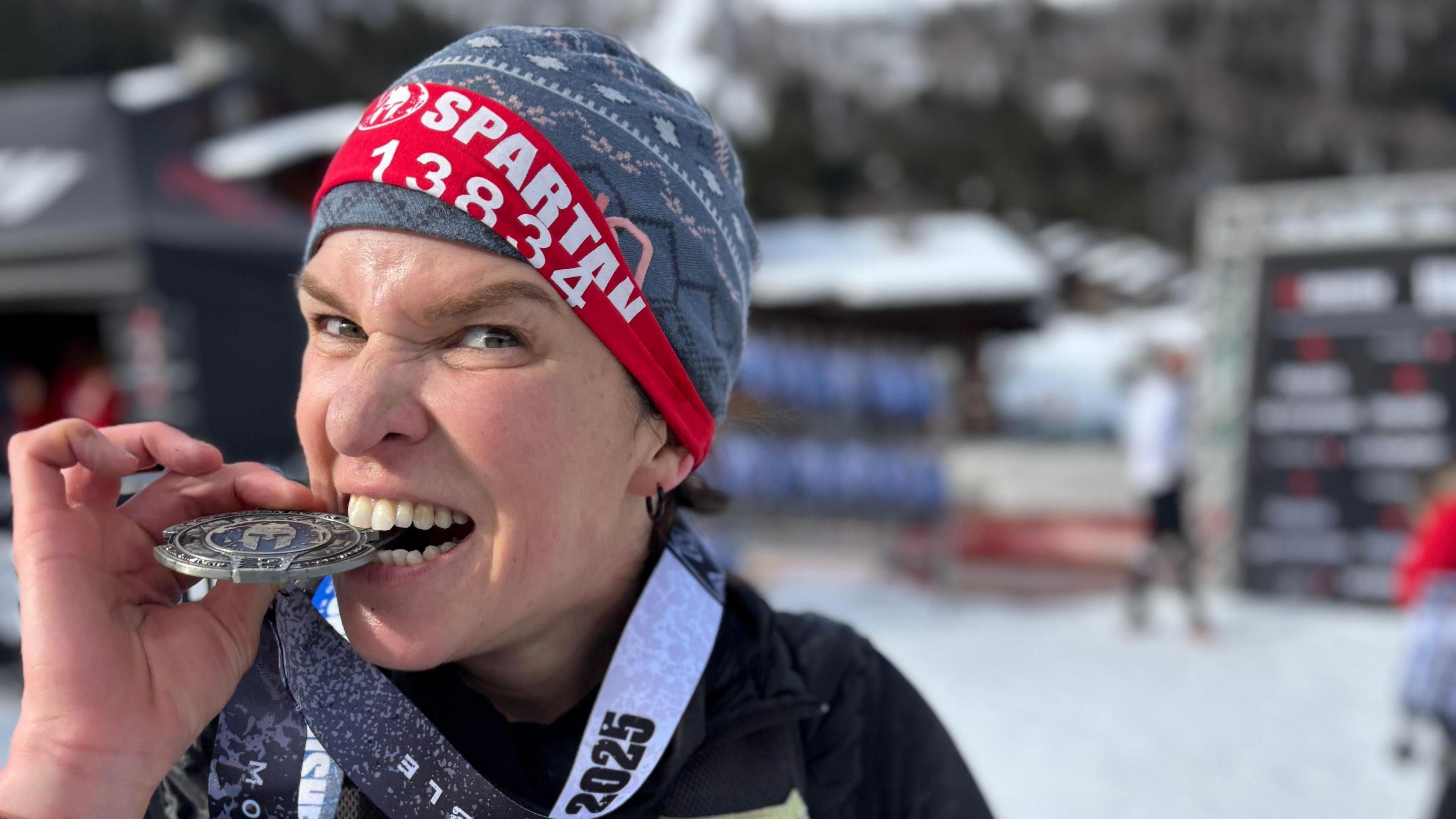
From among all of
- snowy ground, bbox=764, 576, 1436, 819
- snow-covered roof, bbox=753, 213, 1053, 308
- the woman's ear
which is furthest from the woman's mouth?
snow-covered roof, bbox=753, 213, 1053, 308

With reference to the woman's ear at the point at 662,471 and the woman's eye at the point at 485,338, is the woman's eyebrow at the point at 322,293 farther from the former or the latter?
the woman's ear at the point at 662,471

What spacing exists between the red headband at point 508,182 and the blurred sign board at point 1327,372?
6862mm

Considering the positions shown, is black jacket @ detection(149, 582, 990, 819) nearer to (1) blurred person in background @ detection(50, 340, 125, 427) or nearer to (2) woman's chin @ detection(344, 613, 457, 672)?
(2) woman's chin @ detection(344, 613, 457, 672)

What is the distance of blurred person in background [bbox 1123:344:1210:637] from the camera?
637 cm

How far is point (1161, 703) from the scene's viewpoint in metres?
5.12

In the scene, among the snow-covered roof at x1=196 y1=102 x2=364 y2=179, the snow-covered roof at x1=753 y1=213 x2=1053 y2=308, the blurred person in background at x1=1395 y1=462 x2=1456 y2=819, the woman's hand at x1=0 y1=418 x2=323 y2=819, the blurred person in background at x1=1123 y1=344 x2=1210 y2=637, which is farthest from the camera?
the snow-covered roof at x1=753 y1=213 x2=1053 y2=308

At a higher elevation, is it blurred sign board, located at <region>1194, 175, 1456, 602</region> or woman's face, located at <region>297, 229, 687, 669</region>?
woman's face, located at <region>297, 229, 687, 669</region>

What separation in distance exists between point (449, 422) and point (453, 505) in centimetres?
8

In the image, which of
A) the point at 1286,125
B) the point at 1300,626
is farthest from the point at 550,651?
the point at 1286,125

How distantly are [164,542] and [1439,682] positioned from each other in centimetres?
355

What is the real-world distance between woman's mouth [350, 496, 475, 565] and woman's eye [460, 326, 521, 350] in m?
0.16

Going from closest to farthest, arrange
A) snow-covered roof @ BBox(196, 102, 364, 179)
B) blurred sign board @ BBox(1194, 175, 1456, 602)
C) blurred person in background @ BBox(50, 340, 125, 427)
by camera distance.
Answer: blurred person in background @ BBox(50, 340, 125, 427) → blurred sign board @ BBox(1194, 175, 1456, 602) → snow-covered roof @ BBox(196, 102, 364, 179)

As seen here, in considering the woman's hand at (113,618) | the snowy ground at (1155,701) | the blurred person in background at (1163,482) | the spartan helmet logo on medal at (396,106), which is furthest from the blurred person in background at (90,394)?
the blurred person in background at (1163,482)

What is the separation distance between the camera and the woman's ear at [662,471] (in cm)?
117
